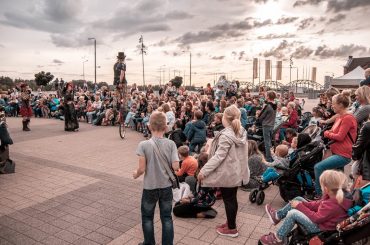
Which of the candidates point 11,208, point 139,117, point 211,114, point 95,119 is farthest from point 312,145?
point 95,119

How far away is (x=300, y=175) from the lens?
5.36 metres

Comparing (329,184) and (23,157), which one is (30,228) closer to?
(329,184)

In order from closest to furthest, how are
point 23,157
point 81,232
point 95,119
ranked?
1. point 81,232
2. point 23,157
3. point 95,119

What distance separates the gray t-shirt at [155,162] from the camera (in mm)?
3551

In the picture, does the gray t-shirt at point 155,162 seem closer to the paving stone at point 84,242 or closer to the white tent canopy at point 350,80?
the paving stone at point 84,242

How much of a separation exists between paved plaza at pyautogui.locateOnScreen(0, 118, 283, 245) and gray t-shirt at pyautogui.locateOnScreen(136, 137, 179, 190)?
1090mm

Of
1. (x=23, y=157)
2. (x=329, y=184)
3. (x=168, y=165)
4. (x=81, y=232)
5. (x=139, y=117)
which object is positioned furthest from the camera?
(x=139, y=117)

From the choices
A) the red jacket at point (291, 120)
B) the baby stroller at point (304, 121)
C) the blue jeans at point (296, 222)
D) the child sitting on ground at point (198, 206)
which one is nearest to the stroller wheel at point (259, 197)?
the child sitting on ground at point (198, 206)

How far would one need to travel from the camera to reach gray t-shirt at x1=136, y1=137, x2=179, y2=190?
3.55 m

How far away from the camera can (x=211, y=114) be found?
452 inches

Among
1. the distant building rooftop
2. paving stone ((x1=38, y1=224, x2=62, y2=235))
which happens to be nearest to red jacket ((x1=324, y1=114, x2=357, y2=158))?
paving stone ((x1=38, y1=224, x2=62, y2=235))

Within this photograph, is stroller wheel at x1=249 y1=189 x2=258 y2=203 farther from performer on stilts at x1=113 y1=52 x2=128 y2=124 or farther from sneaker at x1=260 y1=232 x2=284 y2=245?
performer on stilts at x1=113 y1=52 x2=128 y2=124

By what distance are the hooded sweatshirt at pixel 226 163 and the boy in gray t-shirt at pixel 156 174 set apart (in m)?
0.66

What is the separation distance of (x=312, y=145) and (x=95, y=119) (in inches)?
557
